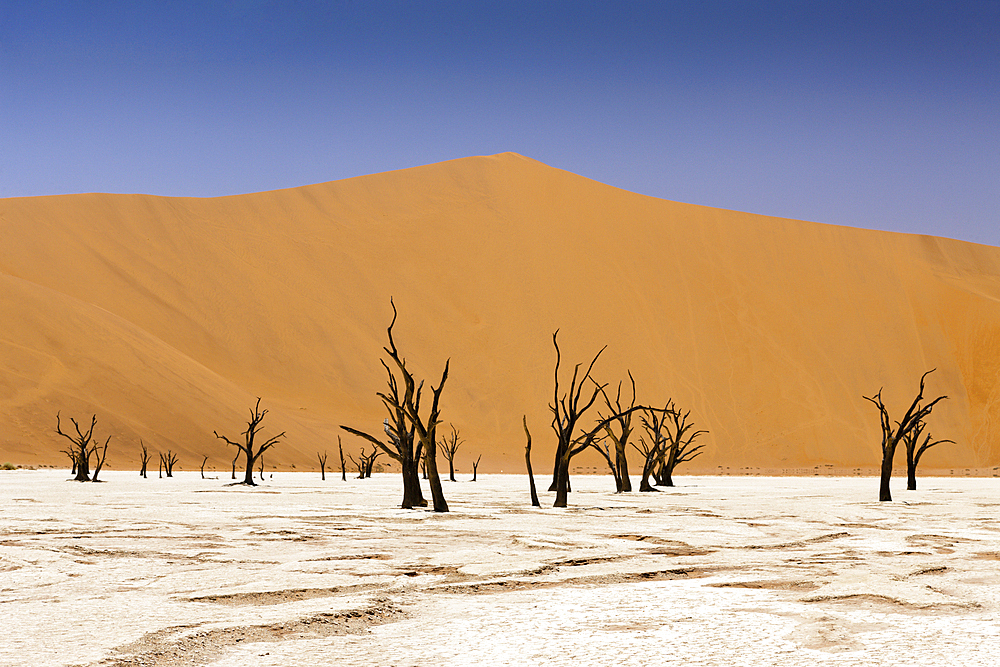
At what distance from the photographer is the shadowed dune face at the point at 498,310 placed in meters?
55.1

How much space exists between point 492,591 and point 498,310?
197 feet

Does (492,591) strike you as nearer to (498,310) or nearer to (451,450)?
(451,450)

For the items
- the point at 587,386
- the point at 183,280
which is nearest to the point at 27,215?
the point at 183,280

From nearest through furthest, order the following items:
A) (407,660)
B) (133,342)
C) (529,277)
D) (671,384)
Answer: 1. (407,660)
2. (133,342)
3. (671,384)
4. (529,277)

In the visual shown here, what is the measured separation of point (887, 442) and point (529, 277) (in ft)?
164

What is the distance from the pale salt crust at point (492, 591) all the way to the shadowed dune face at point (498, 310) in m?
35.2

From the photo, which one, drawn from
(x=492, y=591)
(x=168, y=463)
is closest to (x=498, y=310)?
(x=168, y=463)

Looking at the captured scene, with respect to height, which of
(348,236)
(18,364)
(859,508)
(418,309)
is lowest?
(859,508)

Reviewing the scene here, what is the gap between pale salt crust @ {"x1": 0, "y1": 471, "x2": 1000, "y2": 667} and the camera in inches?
208

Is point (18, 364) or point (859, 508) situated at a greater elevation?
point (18, 364)

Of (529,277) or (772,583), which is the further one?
(529,277)

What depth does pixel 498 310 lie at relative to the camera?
2650 inches

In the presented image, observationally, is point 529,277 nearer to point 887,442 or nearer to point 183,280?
point 183,280

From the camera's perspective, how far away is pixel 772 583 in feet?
25.5
